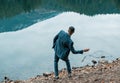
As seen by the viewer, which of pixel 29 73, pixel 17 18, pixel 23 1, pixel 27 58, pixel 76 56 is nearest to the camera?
pixel 29 73

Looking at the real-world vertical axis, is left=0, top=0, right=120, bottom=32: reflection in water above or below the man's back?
below

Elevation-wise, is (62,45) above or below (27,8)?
above

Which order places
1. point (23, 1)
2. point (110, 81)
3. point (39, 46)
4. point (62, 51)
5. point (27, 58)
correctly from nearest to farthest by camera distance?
point (110, 81), point (62, 51), point (27, 58), point (39, 46), point (23, 1)

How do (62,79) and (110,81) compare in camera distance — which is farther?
(62,79)

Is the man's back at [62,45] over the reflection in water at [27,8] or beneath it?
over

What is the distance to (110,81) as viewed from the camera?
17.5 m

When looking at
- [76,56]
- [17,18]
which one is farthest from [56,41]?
[17,18]

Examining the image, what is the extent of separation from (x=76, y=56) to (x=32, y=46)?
12.4 m

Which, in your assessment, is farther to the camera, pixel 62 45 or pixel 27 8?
pixel 27 8

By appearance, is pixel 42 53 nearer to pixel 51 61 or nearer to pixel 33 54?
pixel 33 54

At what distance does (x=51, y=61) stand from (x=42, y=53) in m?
5.08

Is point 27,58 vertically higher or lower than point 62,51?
lower

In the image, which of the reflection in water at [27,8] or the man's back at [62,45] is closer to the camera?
the man's back at [62,45]

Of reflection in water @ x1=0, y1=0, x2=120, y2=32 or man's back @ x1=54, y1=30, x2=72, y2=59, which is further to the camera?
reflection in water @ x1=0, y1=0, x2=120, y2=32
